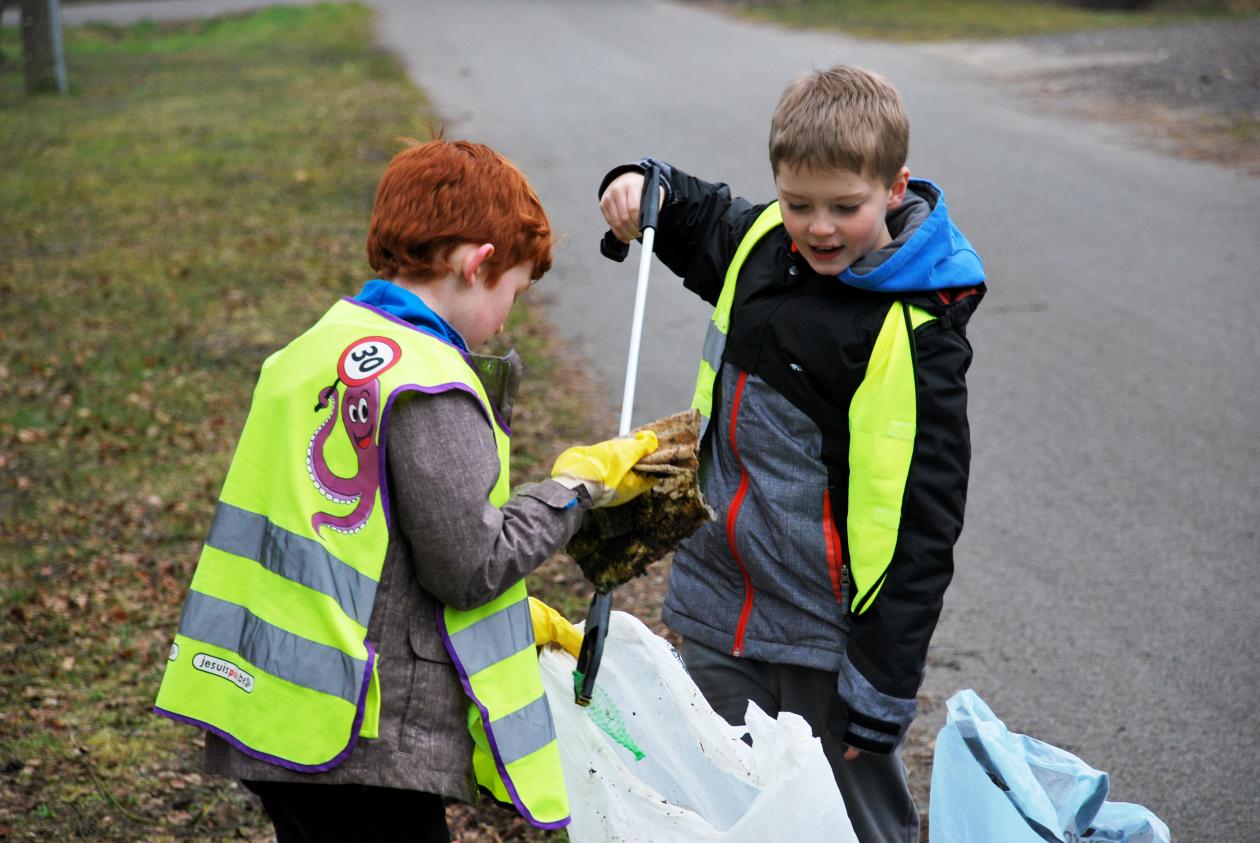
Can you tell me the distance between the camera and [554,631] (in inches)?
96.8

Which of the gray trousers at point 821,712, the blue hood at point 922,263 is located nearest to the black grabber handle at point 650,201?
the blue hood at point 922,263

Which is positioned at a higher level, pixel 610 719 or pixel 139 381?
pixel 610 719

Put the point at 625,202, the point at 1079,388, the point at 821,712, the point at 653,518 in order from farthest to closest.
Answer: the point at 1079,388 < the point at 625,202 < the point at 821,712 < the point at 653,518

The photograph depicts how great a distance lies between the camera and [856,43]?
18.6 meters

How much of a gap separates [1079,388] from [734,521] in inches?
166

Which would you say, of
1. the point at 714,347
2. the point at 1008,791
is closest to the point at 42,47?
the point at 714,347

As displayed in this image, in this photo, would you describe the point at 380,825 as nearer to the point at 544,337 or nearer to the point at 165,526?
the point at 165,526

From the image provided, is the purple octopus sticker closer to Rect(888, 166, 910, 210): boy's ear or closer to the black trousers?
the black trousers

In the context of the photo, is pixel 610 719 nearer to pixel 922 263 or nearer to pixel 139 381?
pixel 922 263

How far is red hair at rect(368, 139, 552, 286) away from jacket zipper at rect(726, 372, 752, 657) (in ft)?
2.14

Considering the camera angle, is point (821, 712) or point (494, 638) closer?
point (494, 638)

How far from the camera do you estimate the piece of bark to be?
88.2 inches

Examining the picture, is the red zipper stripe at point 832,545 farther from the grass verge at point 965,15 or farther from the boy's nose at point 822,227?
the grass verge at point 965,15

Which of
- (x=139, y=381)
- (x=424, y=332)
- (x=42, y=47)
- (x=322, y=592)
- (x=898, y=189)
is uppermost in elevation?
(x=898, y=189)
